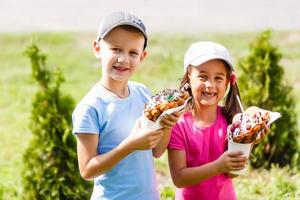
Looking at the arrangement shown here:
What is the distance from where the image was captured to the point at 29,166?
562 cm

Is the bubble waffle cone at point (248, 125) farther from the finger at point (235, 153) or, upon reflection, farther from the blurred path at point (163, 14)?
the blurred path at point (163, 14)

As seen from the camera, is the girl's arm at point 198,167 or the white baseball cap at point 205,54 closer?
the girl's arm at point 198,167

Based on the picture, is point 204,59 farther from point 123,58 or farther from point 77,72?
point 77,72

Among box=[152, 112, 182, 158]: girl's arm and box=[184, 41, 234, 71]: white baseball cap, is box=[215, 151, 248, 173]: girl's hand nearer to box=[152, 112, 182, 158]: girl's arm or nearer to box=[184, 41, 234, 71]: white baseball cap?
box=[152, 112, 182, 158]: girl's arm

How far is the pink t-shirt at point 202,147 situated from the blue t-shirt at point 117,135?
21cm

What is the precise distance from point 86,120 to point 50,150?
2.32m

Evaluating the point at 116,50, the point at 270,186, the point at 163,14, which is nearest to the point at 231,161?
the point at 116,50

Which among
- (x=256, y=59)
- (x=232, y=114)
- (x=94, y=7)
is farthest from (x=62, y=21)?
(x=232, y=114)

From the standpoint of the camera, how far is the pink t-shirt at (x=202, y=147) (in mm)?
3633

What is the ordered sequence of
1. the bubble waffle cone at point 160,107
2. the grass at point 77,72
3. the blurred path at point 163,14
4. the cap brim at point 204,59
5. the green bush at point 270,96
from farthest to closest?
1. the blurred path at point 163,14
2. the grass at point 77,72
3. the green bush at point 270,96
4. the cap brim at point 204,59
5. the bubble waffle cone at point 160,107

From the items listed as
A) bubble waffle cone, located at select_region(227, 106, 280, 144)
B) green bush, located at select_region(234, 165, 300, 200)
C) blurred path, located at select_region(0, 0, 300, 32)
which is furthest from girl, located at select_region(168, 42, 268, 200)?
blurred path, located at select_region(0, 0, 300, 32)

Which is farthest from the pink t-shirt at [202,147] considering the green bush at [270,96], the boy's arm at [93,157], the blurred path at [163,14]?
the blurred path at [163,14]

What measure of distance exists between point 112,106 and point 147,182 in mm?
413

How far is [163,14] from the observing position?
18.1 m
